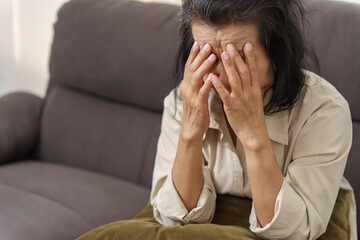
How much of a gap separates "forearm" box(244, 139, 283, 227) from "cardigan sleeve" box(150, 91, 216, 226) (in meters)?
0.18

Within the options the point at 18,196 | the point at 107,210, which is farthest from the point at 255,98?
the point at 18,196

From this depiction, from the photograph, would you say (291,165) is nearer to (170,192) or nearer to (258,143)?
(258,143)

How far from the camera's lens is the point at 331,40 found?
178cm

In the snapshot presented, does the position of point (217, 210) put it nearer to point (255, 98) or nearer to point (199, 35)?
point (255, 98)

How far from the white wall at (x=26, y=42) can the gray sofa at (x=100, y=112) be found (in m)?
0.61

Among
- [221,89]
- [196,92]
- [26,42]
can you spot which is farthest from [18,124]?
[221,89]

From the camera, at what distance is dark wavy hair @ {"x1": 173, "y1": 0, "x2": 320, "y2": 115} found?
1.26 meters

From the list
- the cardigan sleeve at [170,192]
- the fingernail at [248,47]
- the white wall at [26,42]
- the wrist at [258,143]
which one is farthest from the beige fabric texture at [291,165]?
the white wall at [26,42]

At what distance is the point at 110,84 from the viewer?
84.4 inches

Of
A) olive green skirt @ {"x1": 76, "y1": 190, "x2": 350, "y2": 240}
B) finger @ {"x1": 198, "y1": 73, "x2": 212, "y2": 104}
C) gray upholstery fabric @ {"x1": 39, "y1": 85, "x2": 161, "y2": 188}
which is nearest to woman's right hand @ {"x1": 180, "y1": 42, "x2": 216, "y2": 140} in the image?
finger @ {"x1": 198, "y1": 73, "x2": 212, "y2": 104}

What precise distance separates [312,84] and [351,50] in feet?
1.18

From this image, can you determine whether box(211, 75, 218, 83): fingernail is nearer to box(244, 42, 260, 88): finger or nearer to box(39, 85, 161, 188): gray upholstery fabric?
box(244, 42, 260, 88): finger

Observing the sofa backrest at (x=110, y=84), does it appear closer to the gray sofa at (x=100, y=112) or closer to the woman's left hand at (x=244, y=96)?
the gray sofa at (x=100, y=112)

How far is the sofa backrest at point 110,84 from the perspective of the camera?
206 cm
